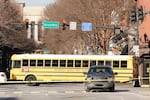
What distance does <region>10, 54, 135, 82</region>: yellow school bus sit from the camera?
4834 centimetres

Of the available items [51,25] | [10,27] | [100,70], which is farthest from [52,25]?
[10,27]

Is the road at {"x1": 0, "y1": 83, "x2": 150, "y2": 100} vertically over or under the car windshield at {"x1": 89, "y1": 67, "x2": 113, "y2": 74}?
under

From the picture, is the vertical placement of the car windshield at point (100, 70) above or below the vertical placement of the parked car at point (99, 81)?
above

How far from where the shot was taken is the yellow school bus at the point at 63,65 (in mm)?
48344

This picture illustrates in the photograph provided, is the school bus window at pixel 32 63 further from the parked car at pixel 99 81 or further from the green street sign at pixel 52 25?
the parked car at pixel 99 81

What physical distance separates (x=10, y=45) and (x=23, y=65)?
31.3m

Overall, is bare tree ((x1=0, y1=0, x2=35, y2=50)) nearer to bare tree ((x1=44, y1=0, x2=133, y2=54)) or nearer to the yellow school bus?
bare tree ((x1=44, y1=0, x2=133, y2=54))

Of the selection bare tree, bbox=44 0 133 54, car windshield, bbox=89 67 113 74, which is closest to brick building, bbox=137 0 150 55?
bare tree, bbox=44 0 133 54

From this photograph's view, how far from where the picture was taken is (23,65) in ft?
160

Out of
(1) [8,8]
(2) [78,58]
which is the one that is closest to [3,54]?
(1) [8,8]

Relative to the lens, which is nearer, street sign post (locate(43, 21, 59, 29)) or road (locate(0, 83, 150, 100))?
road (locate(0, 83, 150, 100))

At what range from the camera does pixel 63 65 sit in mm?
48531

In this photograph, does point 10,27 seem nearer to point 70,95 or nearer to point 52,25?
point 52,25

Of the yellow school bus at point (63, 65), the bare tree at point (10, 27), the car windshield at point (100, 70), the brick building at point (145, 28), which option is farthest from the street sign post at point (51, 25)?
the car windshield at point (100, 70)
